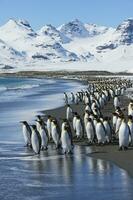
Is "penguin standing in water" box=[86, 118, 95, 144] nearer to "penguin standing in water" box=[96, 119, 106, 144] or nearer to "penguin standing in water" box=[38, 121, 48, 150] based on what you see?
"penguin standing in water" box=[96, 119, 106, 144]

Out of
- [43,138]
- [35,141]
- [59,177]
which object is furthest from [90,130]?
[59,177]

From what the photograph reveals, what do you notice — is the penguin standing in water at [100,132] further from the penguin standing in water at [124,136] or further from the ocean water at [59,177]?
the penguin standing in water at [124,136]

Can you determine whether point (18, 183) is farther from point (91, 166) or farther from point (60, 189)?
point (91, 166)

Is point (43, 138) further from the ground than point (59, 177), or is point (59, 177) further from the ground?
point (43, 138)

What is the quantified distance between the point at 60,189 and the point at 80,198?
87 centimetres

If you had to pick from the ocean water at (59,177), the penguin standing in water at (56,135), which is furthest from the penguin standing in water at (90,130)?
the penguin standing in water at (56,135)

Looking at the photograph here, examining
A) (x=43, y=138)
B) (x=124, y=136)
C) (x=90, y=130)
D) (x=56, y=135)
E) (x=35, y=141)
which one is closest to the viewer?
(x=124, y=136)

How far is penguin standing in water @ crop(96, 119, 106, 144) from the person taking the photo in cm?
1692

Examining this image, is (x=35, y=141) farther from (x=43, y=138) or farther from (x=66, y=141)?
(x=66, y=141)

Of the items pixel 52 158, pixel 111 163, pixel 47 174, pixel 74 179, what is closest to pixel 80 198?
pixel 74 179

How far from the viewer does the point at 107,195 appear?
10.7 metres

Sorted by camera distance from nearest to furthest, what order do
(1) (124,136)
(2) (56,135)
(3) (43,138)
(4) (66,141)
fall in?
(4) (66,141)
(1) (124,136)
(3) (43,138)
(2) (56,135)

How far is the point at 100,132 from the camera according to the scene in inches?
667

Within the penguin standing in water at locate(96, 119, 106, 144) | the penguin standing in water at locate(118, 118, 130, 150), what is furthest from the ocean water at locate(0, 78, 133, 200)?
the penguin standing in water at locate(118, 118, 130, 150)
